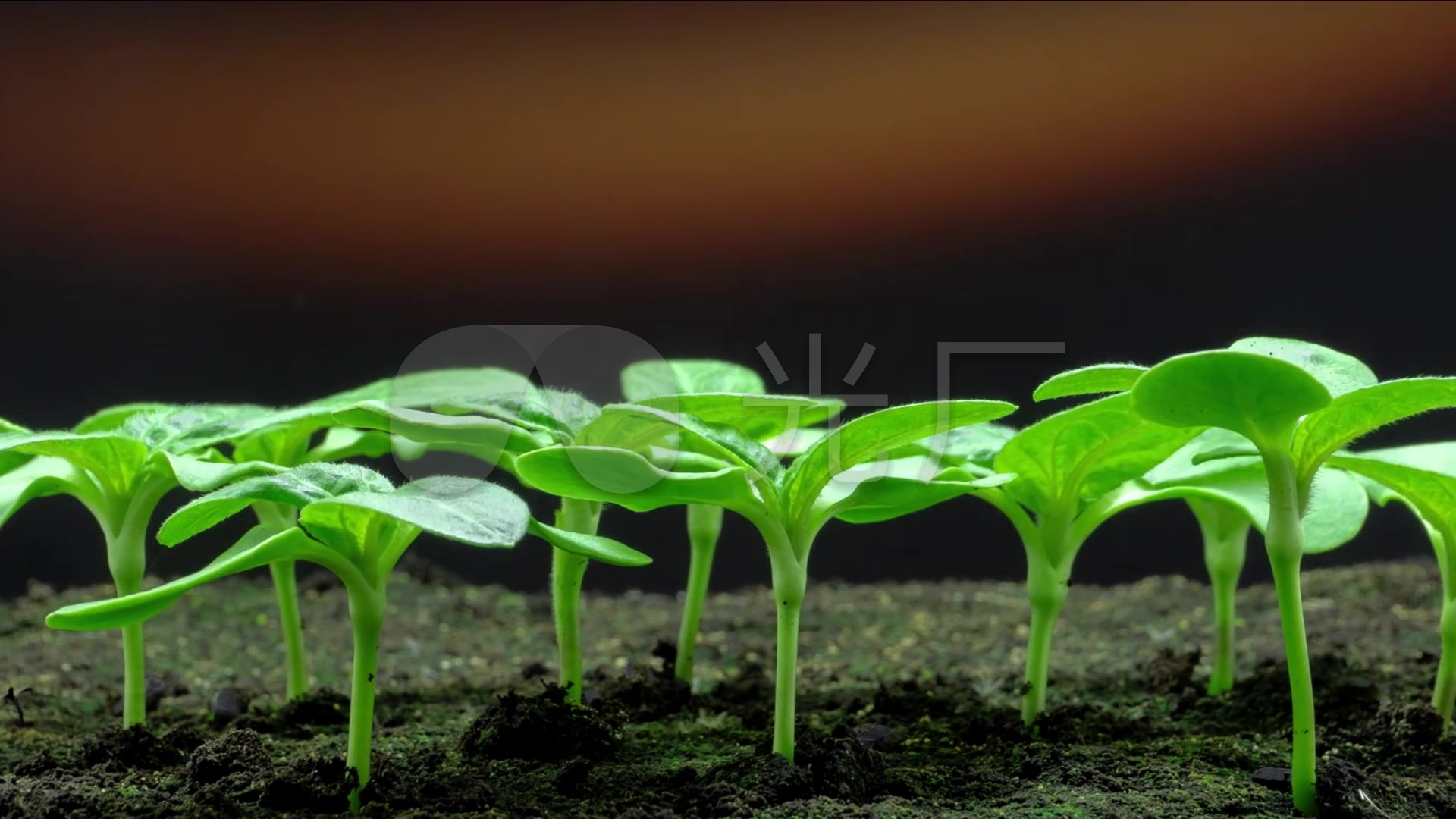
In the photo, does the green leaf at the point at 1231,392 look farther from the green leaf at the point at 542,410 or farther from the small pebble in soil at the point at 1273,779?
the green leaf at the point at 542,410

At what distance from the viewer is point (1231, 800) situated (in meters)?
1.06

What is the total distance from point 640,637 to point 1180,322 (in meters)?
1.47

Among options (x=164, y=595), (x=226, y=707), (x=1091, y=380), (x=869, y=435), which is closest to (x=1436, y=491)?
(x=1091, y=380)

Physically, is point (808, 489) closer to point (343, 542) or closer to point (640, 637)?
point (343, 542)

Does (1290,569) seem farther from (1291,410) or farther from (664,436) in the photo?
(664,436)

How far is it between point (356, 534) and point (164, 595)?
190mm

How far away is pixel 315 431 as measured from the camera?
1.51m

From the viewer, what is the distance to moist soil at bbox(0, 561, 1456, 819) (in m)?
1.07

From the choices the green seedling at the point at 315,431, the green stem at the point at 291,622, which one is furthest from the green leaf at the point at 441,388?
the green stem at the point at 291,622

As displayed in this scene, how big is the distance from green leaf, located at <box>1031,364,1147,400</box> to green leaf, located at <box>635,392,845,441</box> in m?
0.27

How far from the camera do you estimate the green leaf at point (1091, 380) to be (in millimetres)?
1008

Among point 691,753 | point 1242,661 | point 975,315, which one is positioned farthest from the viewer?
point 975,315

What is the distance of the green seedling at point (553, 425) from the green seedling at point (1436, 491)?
1.98 feet

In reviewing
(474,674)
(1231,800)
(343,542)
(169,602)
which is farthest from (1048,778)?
(474,674)
